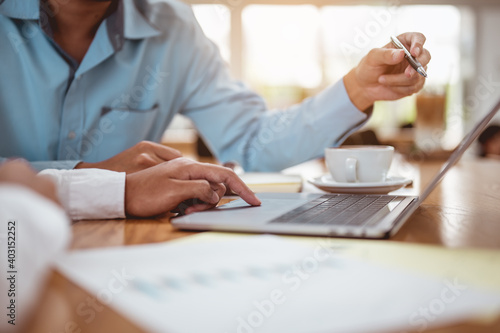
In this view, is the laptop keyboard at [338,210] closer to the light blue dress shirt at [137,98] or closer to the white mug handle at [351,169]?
the white mug handle at [351,169]

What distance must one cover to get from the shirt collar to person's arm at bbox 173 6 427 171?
0.39 meters

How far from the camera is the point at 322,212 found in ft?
1.95

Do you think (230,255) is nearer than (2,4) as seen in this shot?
Yes

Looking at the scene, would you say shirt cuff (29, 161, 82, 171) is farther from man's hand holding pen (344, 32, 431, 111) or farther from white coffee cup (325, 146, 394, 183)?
man's hand holding pen (344, 32, 431, 111)

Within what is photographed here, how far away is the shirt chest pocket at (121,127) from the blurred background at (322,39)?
4.57 metres

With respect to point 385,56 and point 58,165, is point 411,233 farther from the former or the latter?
point 58,165

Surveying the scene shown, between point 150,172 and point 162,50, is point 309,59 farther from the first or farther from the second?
point 150,172

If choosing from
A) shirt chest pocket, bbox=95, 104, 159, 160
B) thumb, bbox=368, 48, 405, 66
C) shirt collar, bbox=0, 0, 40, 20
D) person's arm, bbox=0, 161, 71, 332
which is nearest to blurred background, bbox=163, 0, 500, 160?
shirt chest pocket, bbox=95, 104, 159, 160

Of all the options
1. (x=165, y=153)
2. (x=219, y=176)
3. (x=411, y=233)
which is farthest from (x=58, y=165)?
(x=411, y=233)

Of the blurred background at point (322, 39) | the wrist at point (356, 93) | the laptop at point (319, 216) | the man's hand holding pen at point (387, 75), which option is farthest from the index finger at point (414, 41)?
the blurred background at point (322, 39)

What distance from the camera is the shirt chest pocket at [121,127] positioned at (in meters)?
1.20

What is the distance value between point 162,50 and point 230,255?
3.19 ft

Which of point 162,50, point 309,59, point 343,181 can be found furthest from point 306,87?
point 343,181

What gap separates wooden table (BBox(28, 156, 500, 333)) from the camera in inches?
11.6
